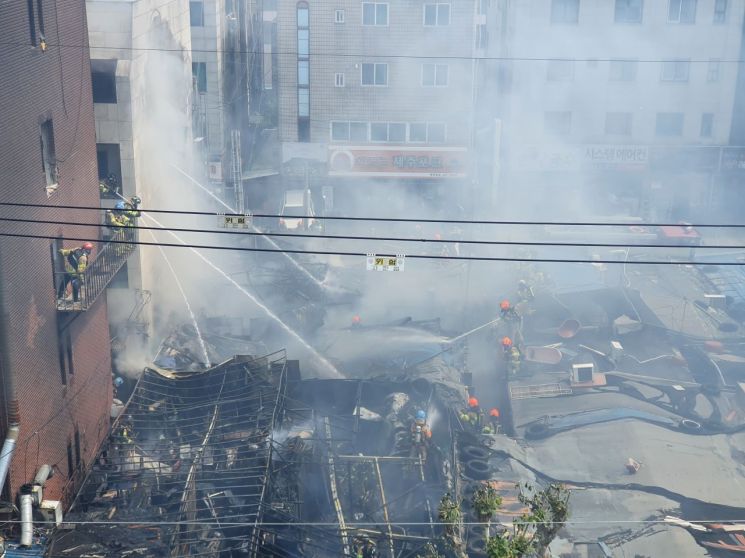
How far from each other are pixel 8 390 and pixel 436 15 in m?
23.9

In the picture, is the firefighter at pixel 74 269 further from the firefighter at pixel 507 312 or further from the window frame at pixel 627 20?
the window frame at pixel 627 20

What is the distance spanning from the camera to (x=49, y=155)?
1289cm

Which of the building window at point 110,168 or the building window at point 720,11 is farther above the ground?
the building window at point 720,11

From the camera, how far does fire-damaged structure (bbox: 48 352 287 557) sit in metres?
11.1

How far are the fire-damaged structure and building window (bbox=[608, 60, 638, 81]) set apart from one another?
21583 millimetres

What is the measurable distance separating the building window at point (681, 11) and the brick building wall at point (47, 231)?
79.6 feet

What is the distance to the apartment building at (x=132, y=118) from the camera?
58.5 ft

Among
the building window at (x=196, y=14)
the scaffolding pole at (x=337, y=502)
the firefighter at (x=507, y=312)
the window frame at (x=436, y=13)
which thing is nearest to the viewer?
the scaffolding pole at (x=337, y=502)

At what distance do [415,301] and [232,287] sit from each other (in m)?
4.79

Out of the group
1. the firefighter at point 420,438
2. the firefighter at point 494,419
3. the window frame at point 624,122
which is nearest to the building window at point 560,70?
the window frame at point 624,122

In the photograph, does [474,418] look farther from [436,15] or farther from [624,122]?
[624,122]

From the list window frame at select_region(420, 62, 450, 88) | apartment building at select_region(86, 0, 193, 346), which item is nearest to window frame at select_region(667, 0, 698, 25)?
window frame at select_region(420, 62, 450, 88)

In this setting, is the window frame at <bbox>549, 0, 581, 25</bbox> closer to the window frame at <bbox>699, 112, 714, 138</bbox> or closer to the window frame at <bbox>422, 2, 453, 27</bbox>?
the window frame at <bbox>422, 2, 453, 27</bbox>

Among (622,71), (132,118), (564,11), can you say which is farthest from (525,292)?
(564,11)
